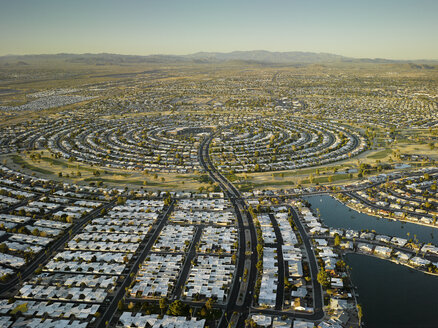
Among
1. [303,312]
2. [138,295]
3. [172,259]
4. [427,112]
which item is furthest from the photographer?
[427,112]

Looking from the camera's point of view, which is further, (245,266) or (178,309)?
(245,266)

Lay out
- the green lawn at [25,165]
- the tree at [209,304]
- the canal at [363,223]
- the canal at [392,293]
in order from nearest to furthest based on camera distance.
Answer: the tree at [209,304] < the canal at [392,293] < the canal at [363,223] < the green lawn at [25,165]

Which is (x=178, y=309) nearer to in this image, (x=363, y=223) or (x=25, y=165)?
(x=363, y=223)

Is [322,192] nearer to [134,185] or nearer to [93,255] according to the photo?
[134,185]

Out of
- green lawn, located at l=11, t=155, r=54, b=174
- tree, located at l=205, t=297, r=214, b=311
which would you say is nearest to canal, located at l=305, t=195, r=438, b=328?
tree, located at l=205, t=297, r=214, b=311

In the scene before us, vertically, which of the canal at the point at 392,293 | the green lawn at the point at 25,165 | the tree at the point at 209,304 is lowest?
the canal at the point at 392,293

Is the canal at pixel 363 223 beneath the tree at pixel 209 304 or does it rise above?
above

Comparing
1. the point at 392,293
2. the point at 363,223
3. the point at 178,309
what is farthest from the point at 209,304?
the point at 363,223

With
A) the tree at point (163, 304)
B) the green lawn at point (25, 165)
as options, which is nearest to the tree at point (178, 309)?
the tree at point (163, 304)

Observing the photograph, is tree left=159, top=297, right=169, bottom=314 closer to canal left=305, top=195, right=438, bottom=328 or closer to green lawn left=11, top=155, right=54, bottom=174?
canal left=305, top=195, right=438, bottom=328

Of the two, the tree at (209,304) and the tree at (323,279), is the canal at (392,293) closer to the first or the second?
the tree at (323,279)

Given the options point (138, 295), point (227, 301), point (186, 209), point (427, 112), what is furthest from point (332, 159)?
point (427, 112)
